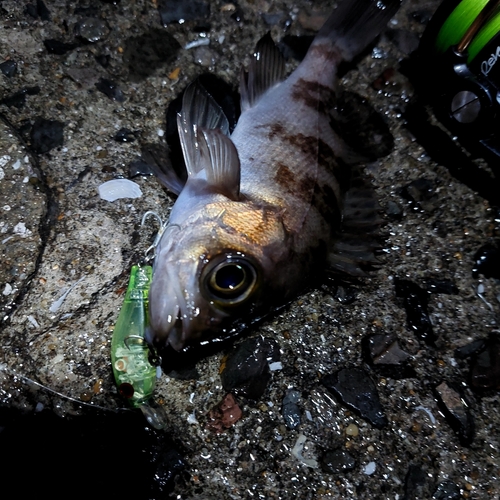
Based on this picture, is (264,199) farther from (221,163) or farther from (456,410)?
(456,410)

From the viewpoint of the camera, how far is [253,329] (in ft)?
7.77

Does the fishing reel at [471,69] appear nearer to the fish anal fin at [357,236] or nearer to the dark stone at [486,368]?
the fish anal fin at [357,236]

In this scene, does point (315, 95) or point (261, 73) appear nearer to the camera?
point (315, 95)

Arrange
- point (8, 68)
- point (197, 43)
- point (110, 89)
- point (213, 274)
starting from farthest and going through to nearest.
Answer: point (197, 43), point (110, 89), point (8, 68), point (213, 274)

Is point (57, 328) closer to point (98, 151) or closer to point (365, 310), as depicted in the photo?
point (98, 151)

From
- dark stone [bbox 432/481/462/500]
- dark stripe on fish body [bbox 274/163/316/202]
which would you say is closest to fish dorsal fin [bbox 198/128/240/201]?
dark stripe on fish body [bbox 274/163/316/202]

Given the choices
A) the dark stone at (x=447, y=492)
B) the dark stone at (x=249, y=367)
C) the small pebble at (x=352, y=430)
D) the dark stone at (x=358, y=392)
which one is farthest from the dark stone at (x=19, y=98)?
Result: the dark stone at (x=447, y=492)

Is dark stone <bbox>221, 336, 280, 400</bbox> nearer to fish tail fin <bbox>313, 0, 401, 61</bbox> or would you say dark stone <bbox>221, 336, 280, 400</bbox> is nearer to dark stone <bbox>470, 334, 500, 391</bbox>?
dark stone <bbox>470, 334, 500, 391</bbox>

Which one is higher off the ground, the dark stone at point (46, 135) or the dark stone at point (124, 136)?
the dark stone at point (124, 136)

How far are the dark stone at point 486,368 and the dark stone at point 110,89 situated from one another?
2553mm

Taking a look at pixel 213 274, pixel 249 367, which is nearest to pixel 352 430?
pixel 249 367

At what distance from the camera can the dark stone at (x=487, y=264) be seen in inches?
104

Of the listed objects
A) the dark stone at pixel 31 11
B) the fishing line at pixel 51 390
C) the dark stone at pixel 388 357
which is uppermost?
the dark stone at pixel 31 11

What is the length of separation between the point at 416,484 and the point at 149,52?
2913 mm
